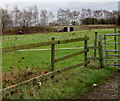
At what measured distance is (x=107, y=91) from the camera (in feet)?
19.3

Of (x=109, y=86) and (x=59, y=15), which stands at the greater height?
(x=59, y=15)

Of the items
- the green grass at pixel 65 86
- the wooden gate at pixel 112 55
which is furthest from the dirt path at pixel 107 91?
the wooden gate at pixel 112 55

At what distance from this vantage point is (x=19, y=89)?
5160 millimetres

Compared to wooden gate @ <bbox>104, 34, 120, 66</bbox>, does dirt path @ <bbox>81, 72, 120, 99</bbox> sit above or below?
below

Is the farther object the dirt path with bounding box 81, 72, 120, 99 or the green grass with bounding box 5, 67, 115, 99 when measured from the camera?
the dirt path with bounding box 81, 72, 120, 99

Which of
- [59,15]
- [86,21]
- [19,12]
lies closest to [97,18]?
[86,21]

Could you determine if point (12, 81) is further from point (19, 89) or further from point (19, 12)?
point (19, 12)

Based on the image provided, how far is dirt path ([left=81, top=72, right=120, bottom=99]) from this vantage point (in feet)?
17.8

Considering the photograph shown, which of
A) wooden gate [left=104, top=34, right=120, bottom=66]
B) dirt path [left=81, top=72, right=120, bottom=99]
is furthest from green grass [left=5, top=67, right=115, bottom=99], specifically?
wooden gate [left=104, top=34, right=120, bottom=66]

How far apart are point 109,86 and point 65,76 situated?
1452 millimetres

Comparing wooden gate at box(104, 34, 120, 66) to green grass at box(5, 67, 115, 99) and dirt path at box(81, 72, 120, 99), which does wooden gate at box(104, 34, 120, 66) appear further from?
dirt path at box(81, 72, 120, 99)

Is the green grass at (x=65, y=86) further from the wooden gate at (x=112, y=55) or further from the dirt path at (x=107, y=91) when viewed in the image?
the wooden gate at (x=112, y=55)

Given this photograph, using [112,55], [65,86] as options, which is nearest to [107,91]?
[65,86]

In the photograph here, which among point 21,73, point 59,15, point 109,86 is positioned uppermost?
point 59,15
